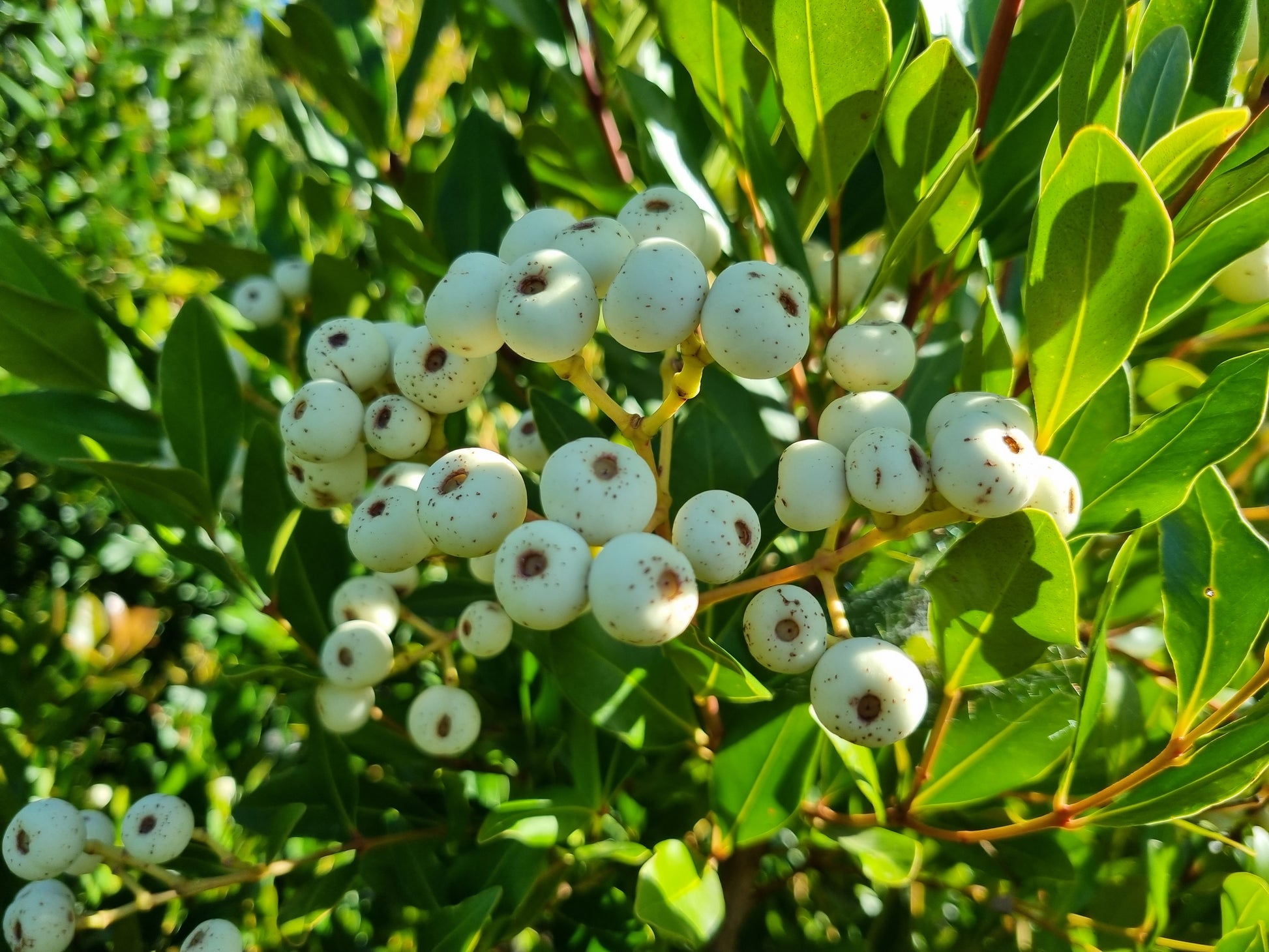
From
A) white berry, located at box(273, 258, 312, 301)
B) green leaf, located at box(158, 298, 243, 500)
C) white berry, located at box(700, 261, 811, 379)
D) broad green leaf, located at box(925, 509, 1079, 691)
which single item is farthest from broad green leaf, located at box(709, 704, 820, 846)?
white berry, located at box(273, 258, 312, 301)

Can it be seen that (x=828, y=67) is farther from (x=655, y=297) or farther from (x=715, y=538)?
(x=715, y=538)

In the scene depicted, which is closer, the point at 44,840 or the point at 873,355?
the point at 873,355

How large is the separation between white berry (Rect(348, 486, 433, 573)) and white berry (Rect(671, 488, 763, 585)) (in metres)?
0.24

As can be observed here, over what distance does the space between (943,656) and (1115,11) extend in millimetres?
509

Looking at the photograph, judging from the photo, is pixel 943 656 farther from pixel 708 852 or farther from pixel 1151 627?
pixel 1151 627

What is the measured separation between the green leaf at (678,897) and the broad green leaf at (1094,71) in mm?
642

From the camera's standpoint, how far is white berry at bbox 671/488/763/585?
0.63 metres

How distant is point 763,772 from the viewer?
856mm

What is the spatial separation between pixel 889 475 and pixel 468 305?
34cm

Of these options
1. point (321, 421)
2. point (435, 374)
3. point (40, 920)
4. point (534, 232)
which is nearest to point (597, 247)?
point (534, 232)

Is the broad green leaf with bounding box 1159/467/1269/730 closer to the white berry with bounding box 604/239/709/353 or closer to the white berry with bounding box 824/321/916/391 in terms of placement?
the white berry with bounding box 824/321/916/391

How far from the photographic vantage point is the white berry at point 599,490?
608mm

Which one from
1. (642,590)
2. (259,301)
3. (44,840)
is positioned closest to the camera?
(642,590)

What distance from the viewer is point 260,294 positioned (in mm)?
1311
